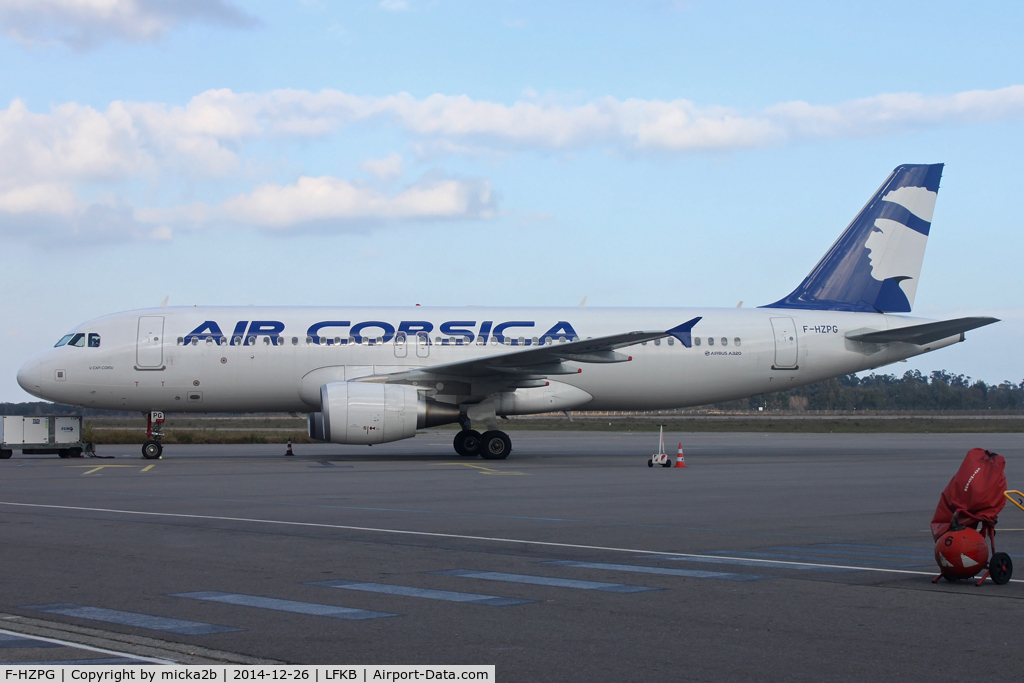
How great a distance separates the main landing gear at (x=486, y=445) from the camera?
2353 centimetres

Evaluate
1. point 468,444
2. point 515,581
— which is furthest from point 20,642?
point 468,444

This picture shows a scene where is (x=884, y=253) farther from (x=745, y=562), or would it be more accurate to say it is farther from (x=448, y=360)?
(x=745, y=562)

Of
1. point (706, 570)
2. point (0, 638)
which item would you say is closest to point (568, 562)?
point (706, 570)

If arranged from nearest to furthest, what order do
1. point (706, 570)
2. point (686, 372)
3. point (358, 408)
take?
point (706, 570) < point (358, 408) < point (686, 372)

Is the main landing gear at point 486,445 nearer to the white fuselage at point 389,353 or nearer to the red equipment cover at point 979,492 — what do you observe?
the white fuselage at point 389,353

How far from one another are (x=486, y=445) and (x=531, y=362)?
8.62 feet

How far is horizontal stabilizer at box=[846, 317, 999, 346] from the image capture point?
24.4 m

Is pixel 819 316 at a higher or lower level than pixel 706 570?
higher

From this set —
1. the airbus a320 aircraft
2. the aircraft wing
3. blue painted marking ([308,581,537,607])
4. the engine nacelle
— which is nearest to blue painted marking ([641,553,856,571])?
blue painted marking ([308,581,537,607])

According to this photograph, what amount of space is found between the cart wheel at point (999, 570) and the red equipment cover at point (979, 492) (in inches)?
9.5

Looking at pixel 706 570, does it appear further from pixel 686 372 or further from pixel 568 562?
pixel 686 372

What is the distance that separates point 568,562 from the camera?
854 cm

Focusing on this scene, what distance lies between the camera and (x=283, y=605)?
6.58 meters

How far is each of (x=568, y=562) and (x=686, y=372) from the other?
17.5m
